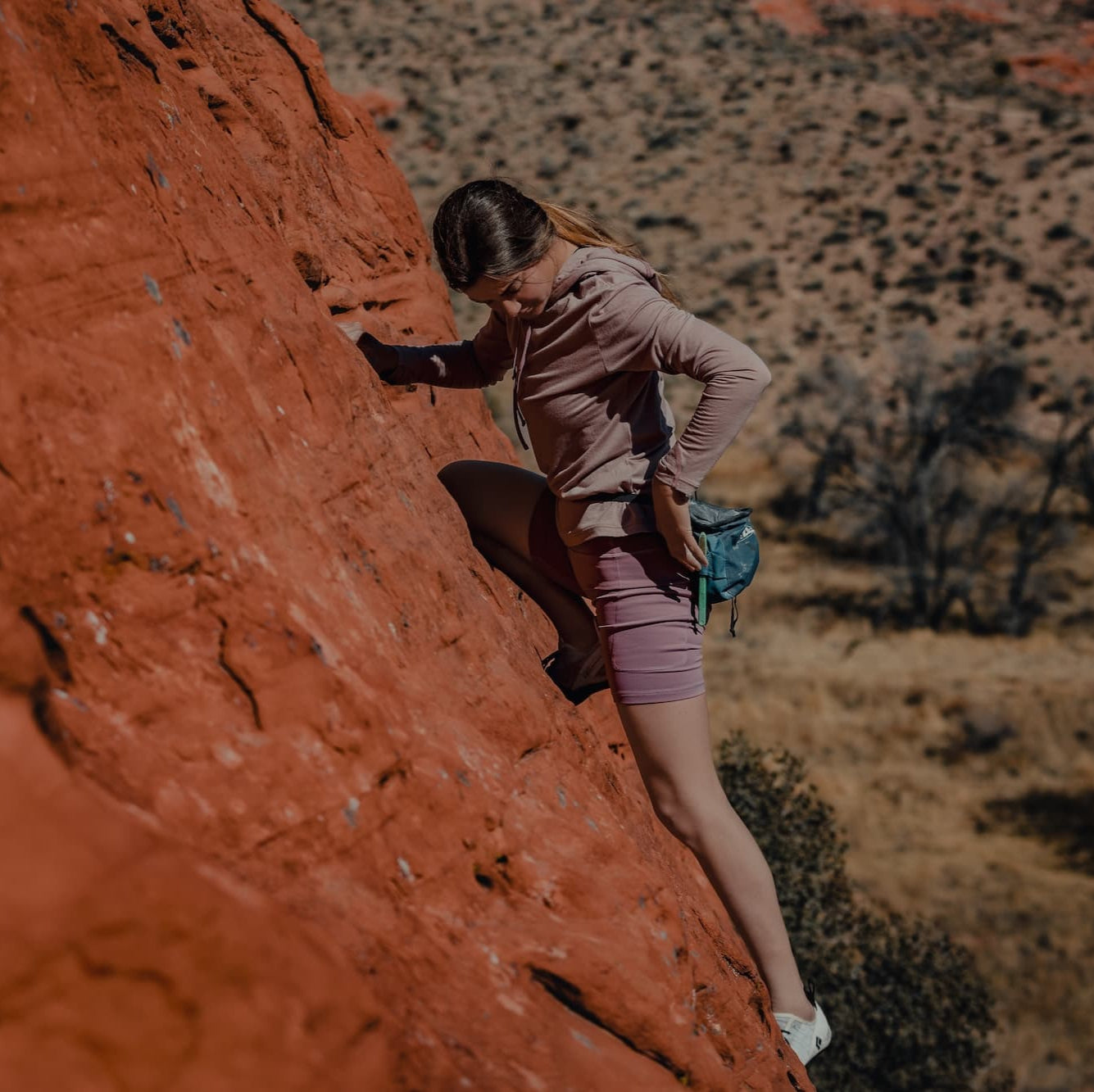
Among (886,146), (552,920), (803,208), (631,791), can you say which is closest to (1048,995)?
(631,791)

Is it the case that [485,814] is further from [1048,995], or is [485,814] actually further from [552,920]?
[1048,995]

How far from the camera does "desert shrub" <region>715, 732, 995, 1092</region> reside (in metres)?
10.9

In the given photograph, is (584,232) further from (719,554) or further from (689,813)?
(689,813)

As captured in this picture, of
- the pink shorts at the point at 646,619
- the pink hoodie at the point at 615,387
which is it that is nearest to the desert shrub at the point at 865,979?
the pink shorts at the point at 646,619

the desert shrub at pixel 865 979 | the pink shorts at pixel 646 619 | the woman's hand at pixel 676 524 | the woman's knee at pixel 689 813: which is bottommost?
the desert shrub at pixel 865 979

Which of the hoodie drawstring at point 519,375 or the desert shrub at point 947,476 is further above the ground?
the hoodie drawstring at point 519,375

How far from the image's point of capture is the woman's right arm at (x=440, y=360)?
11.8ft

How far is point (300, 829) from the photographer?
2346 mm

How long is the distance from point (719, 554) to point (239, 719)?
55.0 inches

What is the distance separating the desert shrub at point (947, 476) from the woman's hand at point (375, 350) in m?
17.7

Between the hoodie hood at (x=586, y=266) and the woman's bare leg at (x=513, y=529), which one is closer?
the hoodie hood at (x=586, y=266)

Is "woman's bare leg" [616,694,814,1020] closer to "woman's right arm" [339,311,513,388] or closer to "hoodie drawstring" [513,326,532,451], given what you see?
"hoodie drawstring" [513,326,532,451]

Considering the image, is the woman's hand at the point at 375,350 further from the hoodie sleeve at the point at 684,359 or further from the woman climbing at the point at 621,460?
the hoodie sleeve at the point at 684,359

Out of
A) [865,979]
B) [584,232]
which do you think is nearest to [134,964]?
[584,232]
